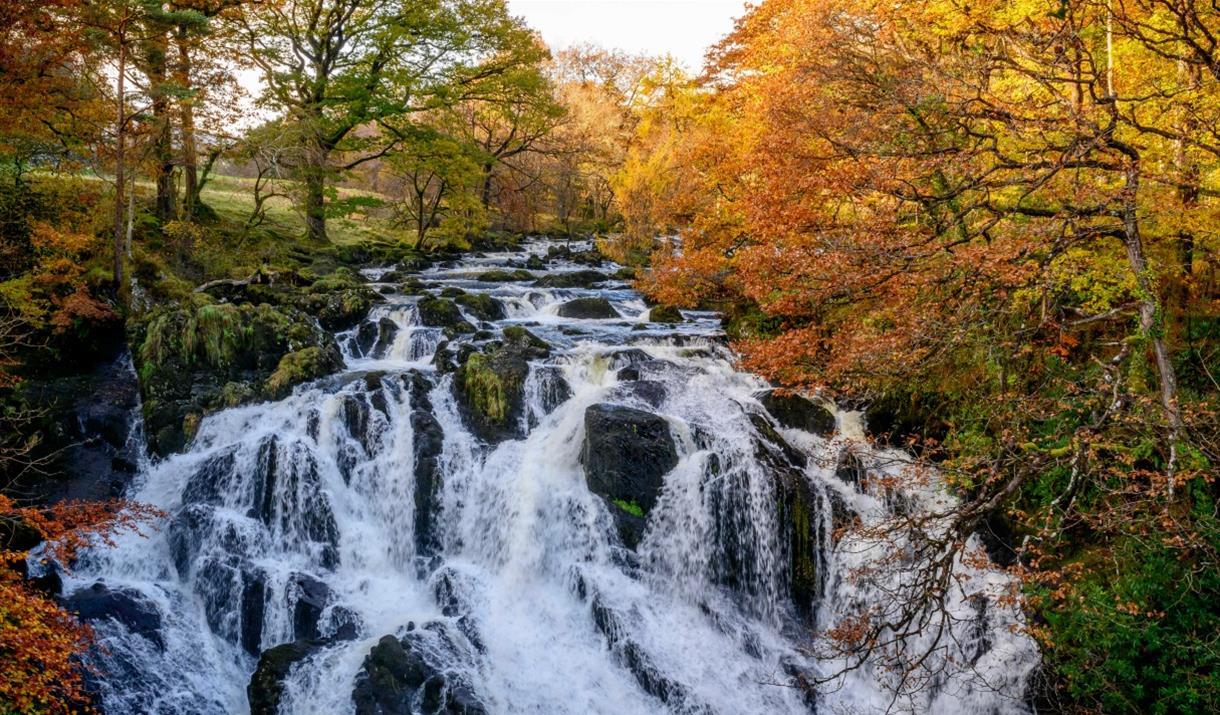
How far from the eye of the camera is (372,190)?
38219mm

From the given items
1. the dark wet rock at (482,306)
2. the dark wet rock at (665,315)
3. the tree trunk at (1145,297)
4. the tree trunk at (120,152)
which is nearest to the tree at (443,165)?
the dark wet rock at (482,306)

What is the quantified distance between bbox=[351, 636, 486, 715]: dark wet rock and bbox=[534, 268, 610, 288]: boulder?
14.9 metres

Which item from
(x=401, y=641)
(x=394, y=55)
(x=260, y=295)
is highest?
(x=394, y=55)

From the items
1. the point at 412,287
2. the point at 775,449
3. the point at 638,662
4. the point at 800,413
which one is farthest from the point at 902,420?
the point at 412,287

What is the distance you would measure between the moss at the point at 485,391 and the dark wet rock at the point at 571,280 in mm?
8674

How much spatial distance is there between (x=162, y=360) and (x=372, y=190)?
27.9m

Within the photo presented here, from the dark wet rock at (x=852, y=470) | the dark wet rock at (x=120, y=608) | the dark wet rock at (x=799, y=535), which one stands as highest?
the dark wet rock at (x=852, y=470)

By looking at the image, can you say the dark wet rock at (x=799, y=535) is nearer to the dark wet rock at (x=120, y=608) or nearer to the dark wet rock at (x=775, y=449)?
the dark wet rock at (x=775, y=449)

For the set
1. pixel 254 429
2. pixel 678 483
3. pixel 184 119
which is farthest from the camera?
pixel 184 119

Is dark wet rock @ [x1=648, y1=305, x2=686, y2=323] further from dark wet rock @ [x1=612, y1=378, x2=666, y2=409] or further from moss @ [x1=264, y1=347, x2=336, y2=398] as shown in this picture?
moss @ [x1=264, y1=347, x2=336, y2=398]

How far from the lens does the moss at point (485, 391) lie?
13023mm

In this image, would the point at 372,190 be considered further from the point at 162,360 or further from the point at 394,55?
the point at 162,360

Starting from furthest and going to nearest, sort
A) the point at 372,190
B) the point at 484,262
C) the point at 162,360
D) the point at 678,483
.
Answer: the point at 372,190 < the point at 484,262 < the point at 162,360 < the point at 678,483

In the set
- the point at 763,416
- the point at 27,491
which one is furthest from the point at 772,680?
the point at 27,491
